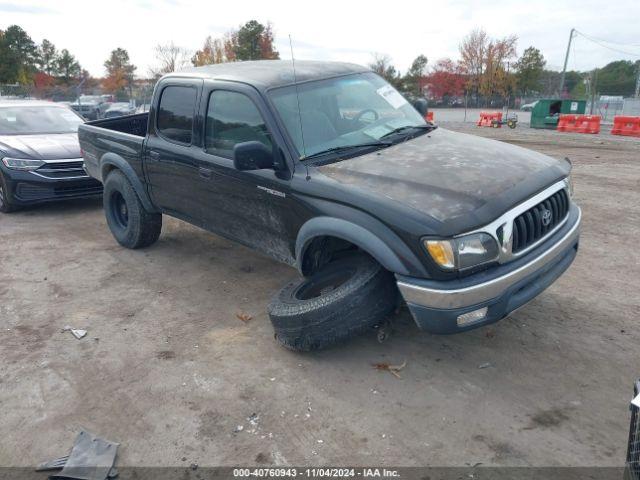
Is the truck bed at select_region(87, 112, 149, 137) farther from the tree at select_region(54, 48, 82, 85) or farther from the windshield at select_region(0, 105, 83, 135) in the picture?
the tree at select_region(54, 48, 82, 85)

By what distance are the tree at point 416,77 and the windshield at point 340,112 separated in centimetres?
5831

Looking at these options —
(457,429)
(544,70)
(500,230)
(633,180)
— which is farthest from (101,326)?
(544,70)

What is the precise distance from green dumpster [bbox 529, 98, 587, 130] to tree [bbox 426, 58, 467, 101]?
36.4 metres

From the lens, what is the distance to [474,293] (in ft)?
9.47

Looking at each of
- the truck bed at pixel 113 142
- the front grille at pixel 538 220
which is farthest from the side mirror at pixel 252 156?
the truck bed at pixel 113 142

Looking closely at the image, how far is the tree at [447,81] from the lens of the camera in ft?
196

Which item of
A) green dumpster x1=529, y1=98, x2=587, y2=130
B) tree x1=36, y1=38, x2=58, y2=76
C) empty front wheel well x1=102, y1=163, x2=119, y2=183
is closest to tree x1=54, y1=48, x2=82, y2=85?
tree x1=36, y1=38, x2=58, y2=76

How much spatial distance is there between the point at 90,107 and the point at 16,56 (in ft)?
123

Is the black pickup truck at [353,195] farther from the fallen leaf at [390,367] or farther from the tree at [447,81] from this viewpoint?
the tree at [447,81]

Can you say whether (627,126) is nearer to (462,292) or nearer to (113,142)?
(113,142)

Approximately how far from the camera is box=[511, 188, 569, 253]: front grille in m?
3.10

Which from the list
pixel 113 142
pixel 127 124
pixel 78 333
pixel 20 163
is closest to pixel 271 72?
pixel 113 142

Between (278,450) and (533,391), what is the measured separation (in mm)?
1617

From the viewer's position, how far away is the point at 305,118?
12.6 ft
